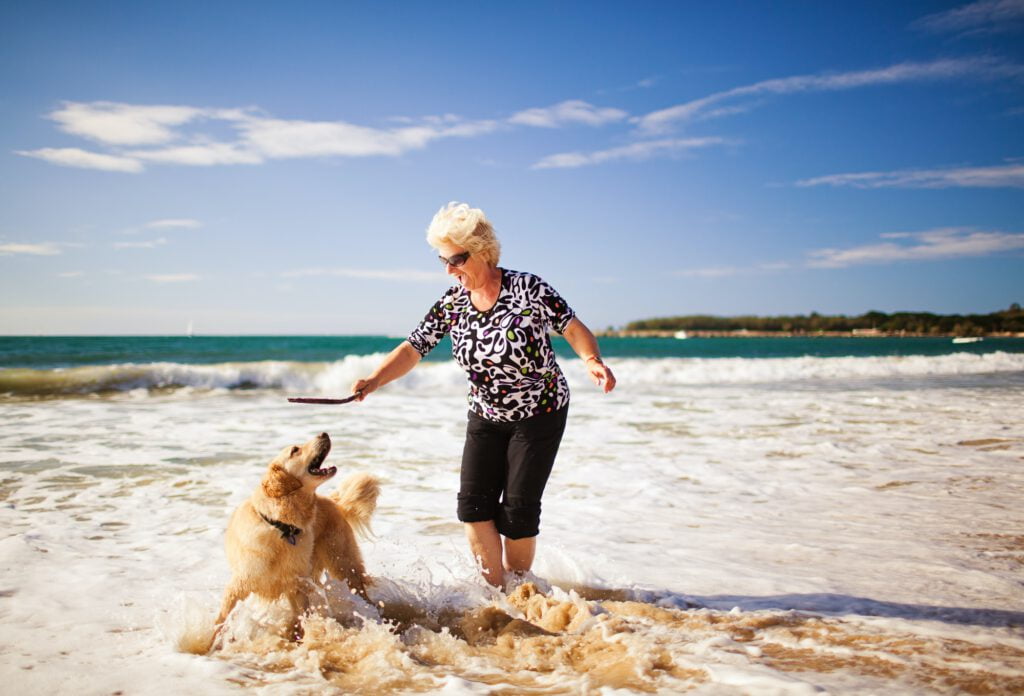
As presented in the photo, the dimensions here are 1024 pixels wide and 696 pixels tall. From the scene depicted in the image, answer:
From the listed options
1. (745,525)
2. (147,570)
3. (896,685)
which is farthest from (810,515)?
(147,570)

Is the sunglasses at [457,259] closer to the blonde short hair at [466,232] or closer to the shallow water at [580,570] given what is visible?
the blonde short hair at [466,232]

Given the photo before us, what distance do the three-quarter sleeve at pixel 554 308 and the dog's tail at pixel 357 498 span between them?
1.47 m

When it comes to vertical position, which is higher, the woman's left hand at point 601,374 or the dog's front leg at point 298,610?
the woman's left hand at point 601,374

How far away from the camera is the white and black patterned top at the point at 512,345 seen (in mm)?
3549

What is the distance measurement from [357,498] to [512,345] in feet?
4.40

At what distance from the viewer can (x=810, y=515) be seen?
5.91 m

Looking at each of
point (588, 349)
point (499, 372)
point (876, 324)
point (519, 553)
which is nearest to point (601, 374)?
point (588, 349)

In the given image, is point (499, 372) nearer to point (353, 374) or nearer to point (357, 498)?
point (357, 498)

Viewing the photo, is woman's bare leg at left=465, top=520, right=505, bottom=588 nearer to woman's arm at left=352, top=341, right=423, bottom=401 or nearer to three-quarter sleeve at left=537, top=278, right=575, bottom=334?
woman's arm at left=352, top=341, right=423, bottom=401

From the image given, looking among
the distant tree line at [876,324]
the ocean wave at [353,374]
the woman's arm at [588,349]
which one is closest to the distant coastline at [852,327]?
the distant tree line at [876,324]

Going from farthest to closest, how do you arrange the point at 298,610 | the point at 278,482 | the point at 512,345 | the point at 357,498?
the point at 357,498 → the point at 512,345 → the point at 298,610 → the point at 278,482

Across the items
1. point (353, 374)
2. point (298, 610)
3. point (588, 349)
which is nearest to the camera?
point (298, 610)

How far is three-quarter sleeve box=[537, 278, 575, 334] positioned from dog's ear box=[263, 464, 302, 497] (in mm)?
1576

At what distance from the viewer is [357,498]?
153 inches
